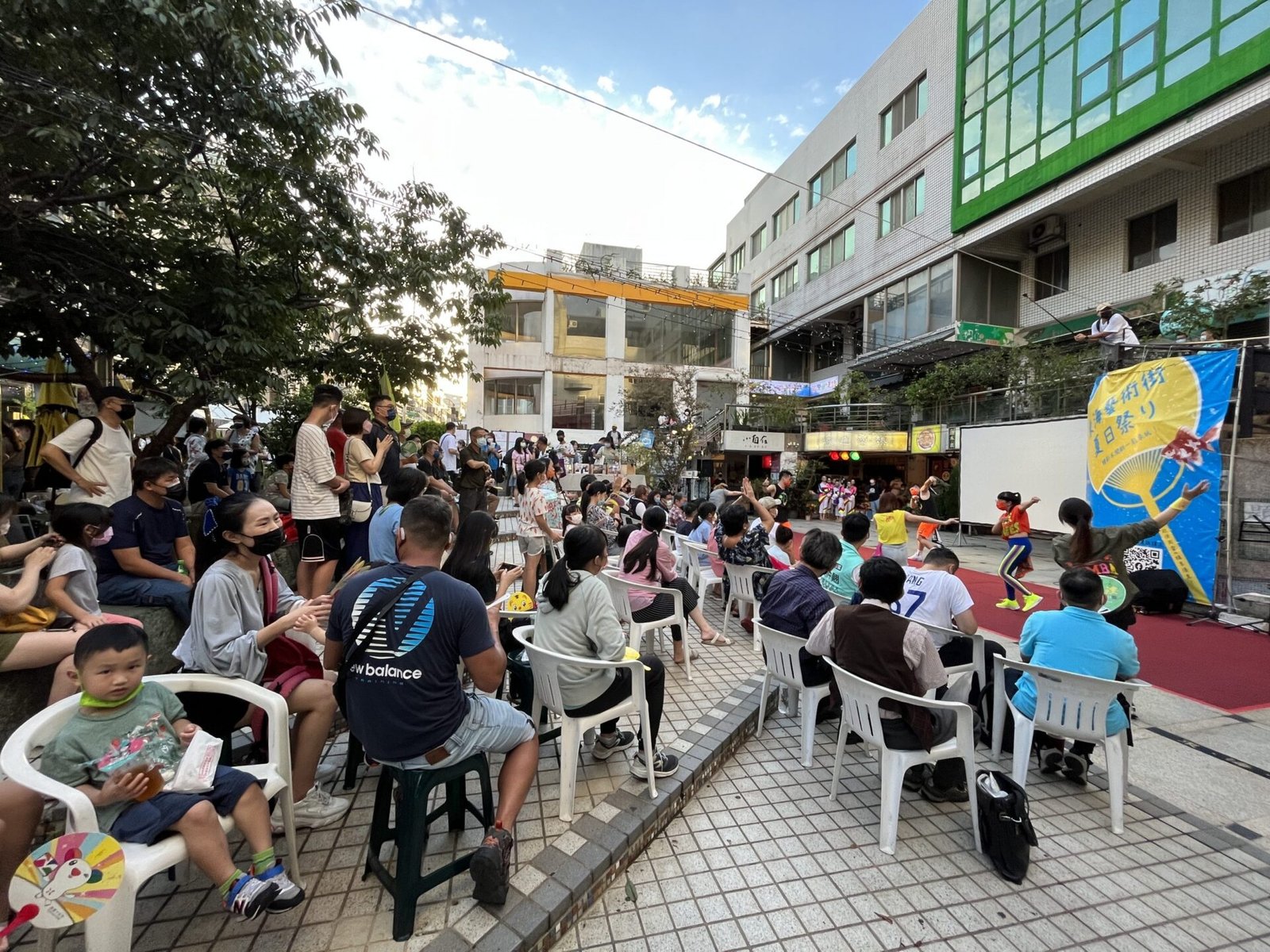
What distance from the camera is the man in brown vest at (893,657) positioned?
2689mm

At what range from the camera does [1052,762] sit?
3.30 m

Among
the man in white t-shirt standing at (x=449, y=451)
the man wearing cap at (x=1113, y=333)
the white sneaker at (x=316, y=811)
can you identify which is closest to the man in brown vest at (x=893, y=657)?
the white sneaker at (x=316, y=811)

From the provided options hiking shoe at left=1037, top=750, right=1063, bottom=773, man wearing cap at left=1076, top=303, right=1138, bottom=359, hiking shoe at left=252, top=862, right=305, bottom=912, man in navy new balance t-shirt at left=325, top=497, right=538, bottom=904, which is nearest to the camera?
hiking shoe at left=252, top=862, right=305, bottom=912

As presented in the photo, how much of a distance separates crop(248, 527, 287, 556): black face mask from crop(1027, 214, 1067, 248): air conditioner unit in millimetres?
21297

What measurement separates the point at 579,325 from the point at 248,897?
24982 millimetres

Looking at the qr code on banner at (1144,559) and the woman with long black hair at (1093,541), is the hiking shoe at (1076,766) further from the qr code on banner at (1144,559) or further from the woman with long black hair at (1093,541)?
the qr code on banner at (1144,559)

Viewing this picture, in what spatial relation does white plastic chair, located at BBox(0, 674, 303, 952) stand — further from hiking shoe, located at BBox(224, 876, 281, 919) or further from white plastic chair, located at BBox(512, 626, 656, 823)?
white plastic chair, located at BBox(512, 626, 656, 823)

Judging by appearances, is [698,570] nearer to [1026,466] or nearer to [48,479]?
[48,479]

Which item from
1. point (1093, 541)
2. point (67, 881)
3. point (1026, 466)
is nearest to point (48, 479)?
point (67, 881)

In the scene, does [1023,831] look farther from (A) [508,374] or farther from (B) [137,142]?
(A) [508,374]

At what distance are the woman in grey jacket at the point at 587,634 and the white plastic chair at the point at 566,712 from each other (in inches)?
1.4

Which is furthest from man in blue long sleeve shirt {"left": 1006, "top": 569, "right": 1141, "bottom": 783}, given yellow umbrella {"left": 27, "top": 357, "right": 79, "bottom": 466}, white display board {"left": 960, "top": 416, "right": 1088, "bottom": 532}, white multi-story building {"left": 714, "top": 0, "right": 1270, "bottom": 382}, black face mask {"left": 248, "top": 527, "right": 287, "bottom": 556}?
white multi-story building {"left": 714, "top": 0, "right": 1270, "bottom": 382}

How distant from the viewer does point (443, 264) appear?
321 inches

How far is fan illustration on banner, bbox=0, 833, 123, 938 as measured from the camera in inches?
56.1
